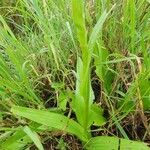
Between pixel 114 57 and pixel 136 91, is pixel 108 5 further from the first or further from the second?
Answer: pixel 136 91

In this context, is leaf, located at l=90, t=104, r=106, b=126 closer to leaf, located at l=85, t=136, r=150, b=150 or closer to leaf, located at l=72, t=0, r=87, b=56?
leaf, located at l=85, t=136, r=150, b=150

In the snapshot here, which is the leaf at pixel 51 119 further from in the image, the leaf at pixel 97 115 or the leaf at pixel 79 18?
the leaf at pixel 79 18

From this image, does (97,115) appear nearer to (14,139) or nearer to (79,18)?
(14,139)

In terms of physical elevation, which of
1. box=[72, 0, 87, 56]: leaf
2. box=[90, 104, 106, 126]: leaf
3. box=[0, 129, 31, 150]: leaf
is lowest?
box=[0, 129, 31, 150]: leaf

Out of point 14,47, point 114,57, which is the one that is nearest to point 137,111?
point 114,57

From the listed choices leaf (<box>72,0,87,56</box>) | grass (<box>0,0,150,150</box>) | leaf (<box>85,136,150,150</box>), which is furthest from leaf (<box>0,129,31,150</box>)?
leaf (<box>72,0,87,56</box>)

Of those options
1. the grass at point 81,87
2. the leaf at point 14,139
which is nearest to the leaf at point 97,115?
the grass at point 81,87

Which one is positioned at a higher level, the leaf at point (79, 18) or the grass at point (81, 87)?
the leaf at point (79, 18)
